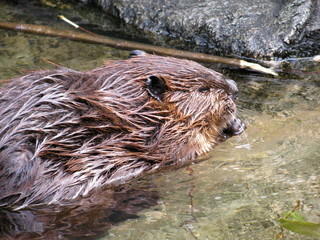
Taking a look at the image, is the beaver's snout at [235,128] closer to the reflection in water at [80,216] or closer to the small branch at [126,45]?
the reflection in water at [80,216]

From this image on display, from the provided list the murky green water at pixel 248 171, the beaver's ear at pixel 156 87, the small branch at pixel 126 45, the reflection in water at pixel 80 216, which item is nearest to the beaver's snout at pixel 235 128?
the murky green water at pixel 248 171

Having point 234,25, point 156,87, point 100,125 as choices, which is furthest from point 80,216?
point 234,25

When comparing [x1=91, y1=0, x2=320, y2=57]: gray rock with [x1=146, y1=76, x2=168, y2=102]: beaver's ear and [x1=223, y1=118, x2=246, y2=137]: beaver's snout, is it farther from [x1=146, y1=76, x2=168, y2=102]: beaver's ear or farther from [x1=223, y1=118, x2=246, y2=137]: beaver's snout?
[x1=146, y1=76, x2=168, y2=102]: beaver's ear

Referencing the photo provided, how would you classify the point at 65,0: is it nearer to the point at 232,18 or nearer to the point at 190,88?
the point at 232,18

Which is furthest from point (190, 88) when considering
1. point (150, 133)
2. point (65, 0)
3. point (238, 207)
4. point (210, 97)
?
point (65, 0)

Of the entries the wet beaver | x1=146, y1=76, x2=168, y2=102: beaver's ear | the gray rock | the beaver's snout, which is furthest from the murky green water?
x1=146, y1=76, x2=168, y2=102: beaver's ear

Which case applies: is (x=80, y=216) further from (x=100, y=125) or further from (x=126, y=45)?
(x=126, y=45)
